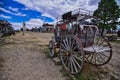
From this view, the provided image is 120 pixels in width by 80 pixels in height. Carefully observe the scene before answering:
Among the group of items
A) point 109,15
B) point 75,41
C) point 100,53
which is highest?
point 109,15

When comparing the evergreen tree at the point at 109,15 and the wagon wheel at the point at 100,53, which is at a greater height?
the evergreen tree at the point at 109,15

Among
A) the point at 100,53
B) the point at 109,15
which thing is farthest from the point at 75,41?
the point at 109,15

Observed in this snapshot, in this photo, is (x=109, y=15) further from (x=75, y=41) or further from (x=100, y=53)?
(x=75, y=41)

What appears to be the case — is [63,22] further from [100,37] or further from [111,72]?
[111,72]

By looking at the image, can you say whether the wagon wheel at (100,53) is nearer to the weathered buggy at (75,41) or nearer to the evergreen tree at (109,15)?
the weathered buggy at (75,41)

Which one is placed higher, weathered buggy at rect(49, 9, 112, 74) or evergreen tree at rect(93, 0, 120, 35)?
evergreen tree at rect(93, 0, 120, 35)

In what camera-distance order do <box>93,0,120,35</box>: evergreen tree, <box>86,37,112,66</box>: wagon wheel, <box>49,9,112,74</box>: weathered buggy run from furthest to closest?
1. <box>93,0,120,35</box>: evergreen tree
2. <box>86,37,112,66</box>: wagon wheel
3. <box>49,9,112,74</box>: weathered buggy

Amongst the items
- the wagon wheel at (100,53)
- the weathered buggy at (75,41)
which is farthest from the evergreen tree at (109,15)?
the weathered buggy at (75,41)

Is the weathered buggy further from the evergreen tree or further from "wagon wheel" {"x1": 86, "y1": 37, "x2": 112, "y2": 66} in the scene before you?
the evergreen tree

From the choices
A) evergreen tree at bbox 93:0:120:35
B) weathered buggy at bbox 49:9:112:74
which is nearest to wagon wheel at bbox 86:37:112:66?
weathered buggy at bbox 49:9:112:74

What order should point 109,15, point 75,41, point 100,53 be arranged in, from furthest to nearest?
1. point 109,15
2. point 100,53
3. point 75,41

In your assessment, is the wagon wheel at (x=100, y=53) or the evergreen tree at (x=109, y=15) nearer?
the wagon wheel at (x=100, y=53)

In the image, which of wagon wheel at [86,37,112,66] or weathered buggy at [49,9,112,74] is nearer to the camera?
weathered buggy at [49,9,112,74]

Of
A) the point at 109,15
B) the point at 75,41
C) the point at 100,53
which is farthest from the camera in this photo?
the point at 109,15
